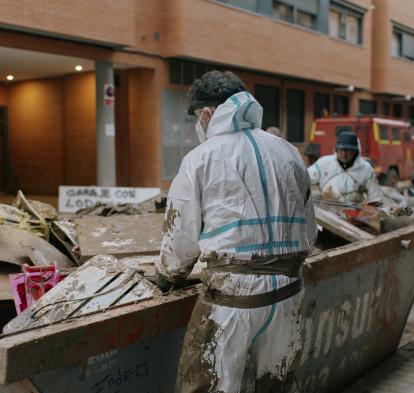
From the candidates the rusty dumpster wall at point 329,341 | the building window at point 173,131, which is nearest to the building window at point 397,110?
the building window at point 173,131

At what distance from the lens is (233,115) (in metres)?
2.47

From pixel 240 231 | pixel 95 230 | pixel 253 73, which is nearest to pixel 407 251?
pixel 95 230

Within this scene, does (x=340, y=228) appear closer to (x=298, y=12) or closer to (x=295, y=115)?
(x=298, y=12)

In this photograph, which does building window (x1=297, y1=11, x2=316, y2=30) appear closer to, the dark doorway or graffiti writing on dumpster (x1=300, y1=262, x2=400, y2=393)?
the dark doorway

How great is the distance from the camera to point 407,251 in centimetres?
458

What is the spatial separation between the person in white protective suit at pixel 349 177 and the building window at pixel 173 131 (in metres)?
10.4

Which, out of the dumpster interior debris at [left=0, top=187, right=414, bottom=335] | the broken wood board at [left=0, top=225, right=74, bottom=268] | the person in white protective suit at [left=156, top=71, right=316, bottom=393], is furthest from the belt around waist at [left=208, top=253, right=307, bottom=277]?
the broken wood board at [left=0, top=225, right=74, bottom=268]

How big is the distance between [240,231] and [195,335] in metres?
0.46

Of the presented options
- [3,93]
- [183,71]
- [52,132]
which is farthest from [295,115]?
[3,93]

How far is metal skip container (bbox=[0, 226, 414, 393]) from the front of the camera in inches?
84.8

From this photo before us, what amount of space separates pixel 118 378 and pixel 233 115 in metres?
1.18

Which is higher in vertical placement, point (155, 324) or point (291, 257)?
point (291, 257)

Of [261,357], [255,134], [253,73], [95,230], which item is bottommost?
[261,357]

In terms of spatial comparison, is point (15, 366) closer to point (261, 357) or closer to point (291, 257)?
point (261, 357)
